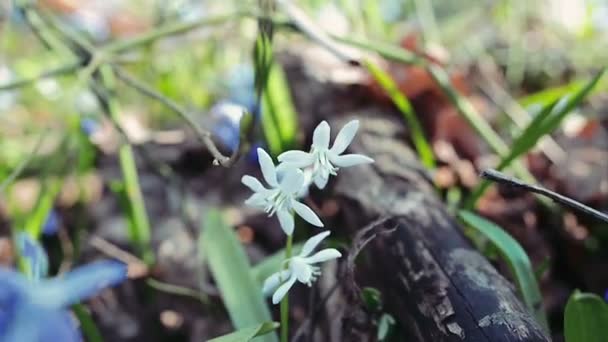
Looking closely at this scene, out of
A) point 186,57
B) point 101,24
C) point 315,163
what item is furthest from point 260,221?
point 101,24

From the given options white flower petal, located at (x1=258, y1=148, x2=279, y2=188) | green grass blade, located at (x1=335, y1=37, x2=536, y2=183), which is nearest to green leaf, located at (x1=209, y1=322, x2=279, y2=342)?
white flower petal, located at (x1=258, y1=148, x2=279, y2=188)

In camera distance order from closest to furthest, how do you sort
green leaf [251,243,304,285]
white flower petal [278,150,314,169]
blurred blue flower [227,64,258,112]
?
white flower petal [278,150,314,169], green leaf [251,243,304,285], blurred blue flower [227,64,258,112]

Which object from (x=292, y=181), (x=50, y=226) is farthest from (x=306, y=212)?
(x=50, y=226)

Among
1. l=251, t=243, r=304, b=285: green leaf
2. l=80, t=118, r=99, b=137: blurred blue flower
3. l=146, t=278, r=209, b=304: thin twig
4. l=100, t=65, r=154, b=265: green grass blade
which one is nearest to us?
l=251, t=243, r=304, b=285: green leaf

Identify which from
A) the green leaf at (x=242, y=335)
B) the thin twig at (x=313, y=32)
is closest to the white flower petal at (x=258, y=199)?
the green leaf at (x=242, y=335)

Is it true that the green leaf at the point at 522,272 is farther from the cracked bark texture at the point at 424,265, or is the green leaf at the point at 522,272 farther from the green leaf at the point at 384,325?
the green leaf at the point at 384,325

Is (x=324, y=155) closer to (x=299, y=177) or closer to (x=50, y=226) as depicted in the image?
(x=299, y=177)

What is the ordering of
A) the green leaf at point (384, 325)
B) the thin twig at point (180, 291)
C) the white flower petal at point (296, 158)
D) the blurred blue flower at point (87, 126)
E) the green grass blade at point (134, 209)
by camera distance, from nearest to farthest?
the white flower petal at point (296, 158) → the green leaf at point (384, 325) → the thin twig at point (180, 291) → the green grass blade at point (134, 209) → the blurred blue flower at point (87, 126)

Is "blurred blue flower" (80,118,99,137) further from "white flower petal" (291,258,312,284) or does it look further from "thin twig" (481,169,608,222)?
"thin twig" (481,169,608,222)
